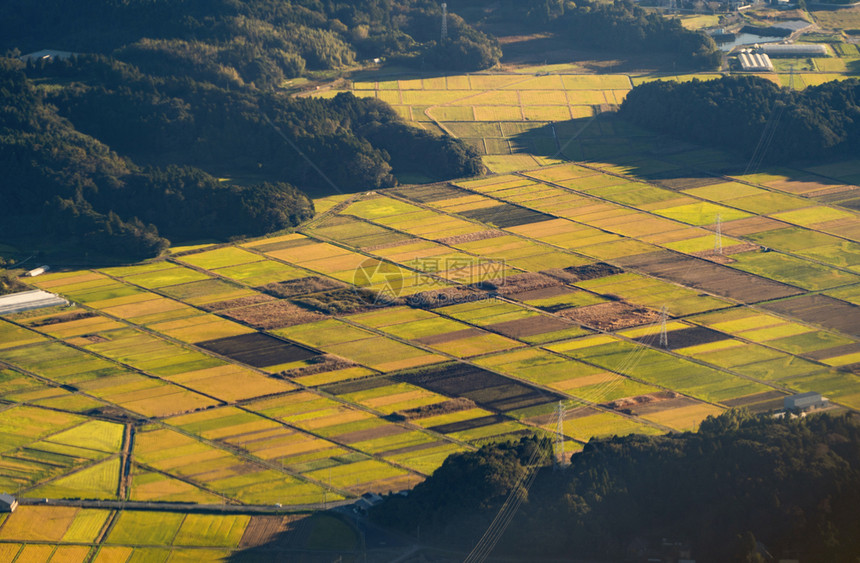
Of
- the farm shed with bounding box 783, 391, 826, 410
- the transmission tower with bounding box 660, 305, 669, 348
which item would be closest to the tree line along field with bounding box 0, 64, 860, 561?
the transmission tower with bounding box 660, 305, 669, 348

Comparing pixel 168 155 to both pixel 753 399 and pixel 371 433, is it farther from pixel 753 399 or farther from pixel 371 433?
pixel 753 399

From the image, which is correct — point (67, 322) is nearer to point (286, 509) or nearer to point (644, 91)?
point (286, 509)

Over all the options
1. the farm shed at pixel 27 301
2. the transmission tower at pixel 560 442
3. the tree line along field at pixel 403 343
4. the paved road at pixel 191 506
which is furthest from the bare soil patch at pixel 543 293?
the farm shed at pixel 27 301

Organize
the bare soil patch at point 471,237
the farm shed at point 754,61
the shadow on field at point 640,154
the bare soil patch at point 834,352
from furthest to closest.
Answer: the farm shed at point 754,61, the shadow on field at point 640,154, the bare soil patch at point 471,237, the bare soil patch at point 834,352

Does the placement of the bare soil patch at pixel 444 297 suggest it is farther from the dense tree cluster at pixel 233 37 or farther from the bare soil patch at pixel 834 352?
the dense tree cluster at pixel 233 37

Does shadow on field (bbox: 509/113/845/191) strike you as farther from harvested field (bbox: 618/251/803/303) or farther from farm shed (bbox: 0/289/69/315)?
farm shed (bbox: 0/289/69/315)

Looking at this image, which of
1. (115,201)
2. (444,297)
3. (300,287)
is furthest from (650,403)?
(115,201)
